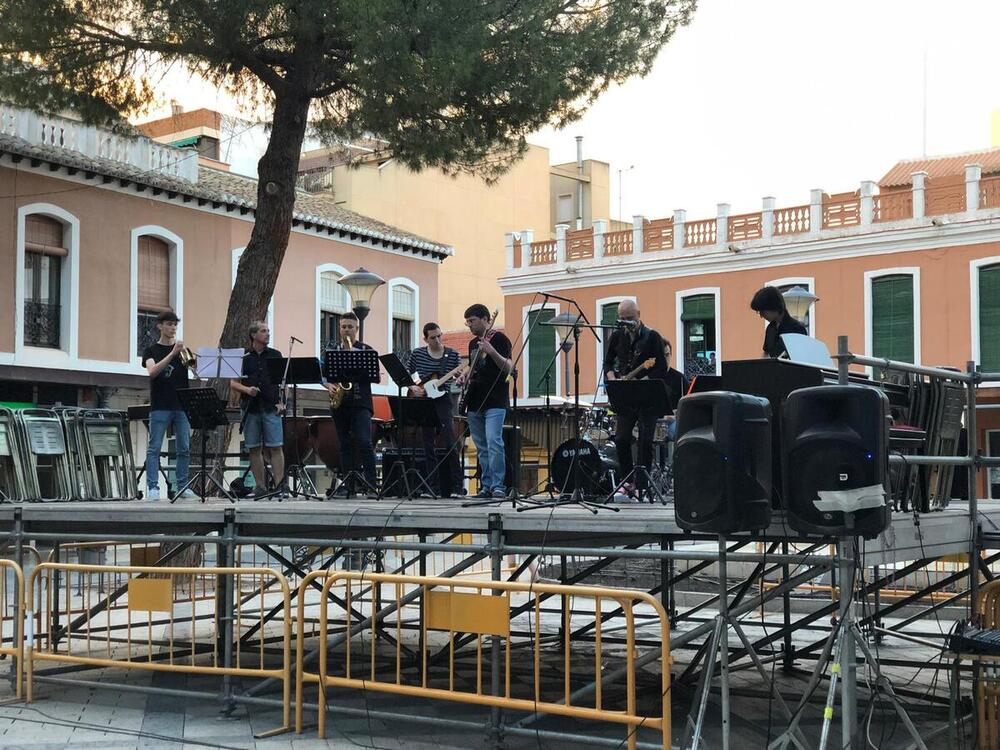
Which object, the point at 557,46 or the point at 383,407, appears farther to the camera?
the point at 557,46

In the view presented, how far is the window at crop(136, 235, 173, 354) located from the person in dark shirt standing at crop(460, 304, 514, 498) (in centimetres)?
1594

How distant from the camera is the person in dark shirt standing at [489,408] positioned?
35.9 feet

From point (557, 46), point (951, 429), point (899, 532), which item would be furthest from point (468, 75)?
point (899, 532)

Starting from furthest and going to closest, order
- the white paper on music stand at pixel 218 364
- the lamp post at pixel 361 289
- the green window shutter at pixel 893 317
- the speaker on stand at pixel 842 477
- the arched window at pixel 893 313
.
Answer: the green window shutter at pixel 893 317 < the arched window at pixel 893 313 < the lamp post at pixel 361 289 < the white paper on music stand at pixel 218 364 < the speaker on stand at pixel 842 477

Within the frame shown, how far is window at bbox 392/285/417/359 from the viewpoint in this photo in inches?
1278

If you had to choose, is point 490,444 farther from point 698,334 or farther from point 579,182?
point 579,182

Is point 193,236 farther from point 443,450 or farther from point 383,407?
point 443,450

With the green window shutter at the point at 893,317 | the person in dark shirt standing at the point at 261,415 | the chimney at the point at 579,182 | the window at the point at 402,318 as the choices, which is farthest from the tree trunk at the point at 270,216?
the chimney at the point at 579,182

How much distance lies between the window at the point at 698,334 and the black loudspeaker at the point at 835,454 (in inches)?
1095

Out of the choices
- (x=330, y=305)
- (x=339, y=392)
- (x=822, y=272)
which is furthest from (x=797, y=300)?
(x=330, y=305)

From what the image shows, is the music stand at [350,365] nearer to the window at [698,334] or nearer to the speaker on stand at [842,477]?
the speaker on stand at [842,477]

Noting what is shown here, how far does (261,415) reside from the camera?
1227 cm

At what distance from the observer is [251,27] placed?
16.9 m

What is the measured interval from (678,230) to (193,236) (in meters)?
13.8
